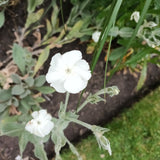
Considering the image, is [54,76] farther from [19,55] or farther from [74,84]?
[19,55]

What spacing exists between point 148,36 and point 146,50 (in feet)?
0.40

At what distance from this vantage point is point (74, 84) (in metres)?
0.74

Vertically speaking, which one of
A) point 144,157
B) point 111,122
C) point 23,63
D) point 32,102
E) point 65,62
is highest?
point 65,62

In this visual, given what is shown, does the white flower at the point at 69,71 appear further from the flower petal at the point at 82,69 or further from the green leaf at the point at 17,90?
the green leaf at the point at 17,90

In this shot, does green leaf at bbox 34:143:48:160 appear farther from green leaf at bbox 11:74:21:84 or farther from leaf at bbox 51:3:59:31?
leaf at bbox 51:3:59:31

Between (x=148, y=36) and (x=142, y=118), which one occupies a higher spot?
(x=148, y=36)

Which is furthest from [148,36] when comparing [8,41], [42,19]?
[8,41]

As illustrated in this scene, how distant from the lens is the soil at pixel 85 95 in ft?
4.88

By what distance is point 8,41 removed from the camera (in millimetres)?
1496

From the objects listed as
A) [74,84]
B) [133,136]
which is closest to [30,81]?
[74,84]

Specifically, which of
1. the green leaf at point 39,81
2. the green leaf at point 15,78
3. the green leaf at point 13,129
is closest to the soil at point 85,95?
the green leaf at point 39,81

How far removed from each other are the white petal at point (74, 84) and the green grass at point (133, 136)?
3.25 feet

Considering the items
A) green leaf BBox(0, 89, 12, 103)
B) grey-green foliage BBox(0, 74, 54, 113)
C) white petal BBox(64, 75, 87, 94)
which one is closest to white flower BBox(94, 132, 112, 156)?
white petal BBox(64, 75, 87, 94)

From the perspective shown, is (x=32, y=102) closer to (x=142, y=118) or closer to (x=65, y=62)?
(x=65, y=62)
